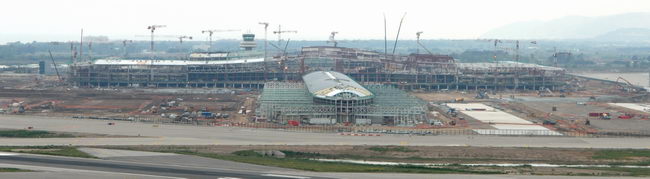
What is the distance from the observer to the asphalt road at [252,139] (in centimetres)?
4644

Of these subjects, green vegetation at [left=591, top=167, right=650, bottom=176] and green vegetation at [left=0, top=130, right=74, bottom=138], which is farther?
green vegetation at [left=0, top=130, right=74, bottom=138]

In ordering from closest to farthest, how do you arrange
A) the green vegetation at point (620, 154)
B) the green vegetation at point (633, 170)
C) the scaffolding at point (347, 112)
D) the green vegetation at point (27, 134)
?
the green vegetation at point (633, 170) → the green vegetation at point (620, 154) → the green vegetation at point (27, 134) → the scaffolding at point (347, 112)

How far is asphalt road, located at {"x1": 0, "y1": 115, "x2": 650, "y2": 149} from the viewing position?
46.4 metres

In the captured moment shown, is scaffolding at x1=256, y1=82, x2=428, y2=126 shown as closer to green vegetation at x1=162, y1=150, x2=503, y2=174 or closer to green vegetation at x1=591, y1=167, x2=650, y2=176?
green vegetation at x1=162, y1=150, x2=503, y2=174

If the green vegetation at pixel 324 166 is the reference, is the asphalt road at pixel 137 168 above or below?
above

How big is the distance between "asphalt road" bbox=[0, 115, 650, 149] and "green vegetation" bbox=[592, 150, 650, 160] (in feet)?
9.13

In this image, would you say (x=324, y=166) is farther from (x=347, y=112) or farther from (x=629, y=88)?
(x=629, y=88)

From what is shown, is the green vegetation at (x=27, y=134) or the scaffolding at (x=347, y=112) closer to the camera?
the green vegetation at (x=27, y=134)

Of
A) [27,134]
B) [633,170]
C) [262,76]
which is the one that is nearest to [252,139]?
[27,134]

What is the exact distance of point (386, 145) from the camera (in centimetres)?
4572

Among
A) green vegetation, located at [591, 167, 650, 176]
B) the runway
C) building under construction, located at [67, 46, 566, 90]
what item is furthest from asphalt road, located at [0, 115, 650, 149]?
building under construction, located at [67, 46, 566, 90]

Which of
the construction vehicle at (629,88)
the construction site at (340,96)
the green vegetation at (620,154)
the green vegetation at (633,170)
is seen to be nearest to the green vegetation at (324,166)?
the green vegetation at (633,170)

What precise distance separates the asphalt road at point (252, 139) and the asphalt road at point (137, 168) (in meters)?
11.0

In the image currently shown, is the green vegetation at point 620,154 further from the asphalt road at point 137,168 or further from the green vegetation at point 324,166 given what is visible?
the asphalt road at point 137,168
